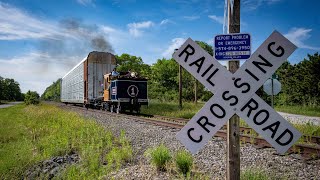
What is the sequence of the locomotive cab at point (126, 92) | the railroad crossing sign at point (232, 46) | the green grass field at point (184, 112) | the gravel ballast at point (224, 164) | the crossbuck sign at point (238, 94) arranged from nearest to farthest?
the crossbuck sign at point (238, 94), the railroad crossing sign at point (232, 46), the gravel ballast at point (224, 164), the green grass field at point (184, 112), the locomotive cab at point (126, 92)

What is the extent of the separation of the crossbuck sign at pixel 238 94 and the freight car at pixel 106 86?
648 inches

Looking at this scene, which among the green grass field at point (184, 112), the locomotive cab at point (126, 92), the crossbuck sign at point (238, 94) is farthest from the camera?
the locomotive cab at point (126, 92)

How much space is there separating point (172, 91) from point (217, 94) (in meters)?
46.9

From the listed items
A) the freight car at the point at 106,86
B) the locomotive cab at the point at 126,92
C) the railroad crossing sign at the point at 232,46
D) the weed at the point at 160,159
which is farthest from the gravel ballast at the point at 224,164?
the freight car at the point at 106,86

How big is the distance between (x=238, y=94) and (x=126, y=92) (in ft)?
55.2

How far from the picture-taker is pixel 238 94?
2.62 m

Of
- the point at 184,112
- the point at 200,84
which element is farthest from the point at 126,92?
the point at 200,84

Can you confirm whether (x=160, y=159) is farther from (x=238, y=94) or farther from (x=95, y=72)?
(x=95, y=72)

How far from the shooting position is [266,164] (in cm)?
559

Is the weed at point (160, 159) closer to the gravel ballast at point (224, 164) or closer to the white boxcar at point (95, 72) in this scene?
the gravel ballast at point (224, 164)

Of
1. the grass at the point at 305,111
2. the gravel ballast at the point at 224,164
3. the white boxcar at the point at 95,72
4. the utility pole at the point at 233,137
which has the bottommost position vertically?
the gravel ballast at the point at 224,164

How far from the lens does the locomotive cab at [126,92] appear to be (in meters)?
19.0

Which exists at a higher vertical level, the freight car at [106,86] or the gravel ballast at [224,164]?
the freight car at [106,86]

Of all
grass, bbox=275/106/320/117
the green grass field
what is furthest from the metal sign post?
Answer: grass, bbox=275/106/320/117
